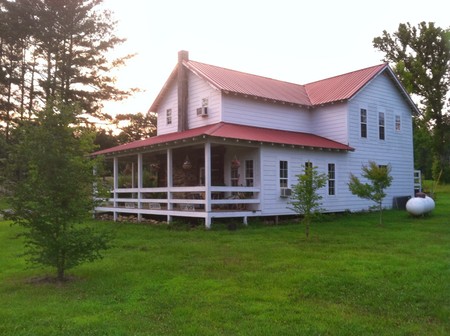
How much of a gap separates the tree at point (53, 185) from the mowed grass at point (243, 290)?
27.2 inches

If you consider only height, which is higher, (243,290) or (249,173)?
(249,173)

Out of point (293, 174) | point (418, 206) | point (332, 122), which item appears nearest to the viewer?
point (293, 174)

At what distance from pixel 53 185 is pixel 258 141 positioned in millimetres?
9486

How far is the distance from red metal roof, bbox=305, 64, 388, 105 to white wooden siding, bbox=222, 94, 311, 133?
4.06ft

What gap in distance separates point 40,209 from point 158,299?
9.55 ft

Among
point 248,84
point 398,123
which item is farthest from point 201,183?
point 398,123

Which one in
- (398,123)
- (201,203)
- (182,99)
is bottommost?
(201,203)

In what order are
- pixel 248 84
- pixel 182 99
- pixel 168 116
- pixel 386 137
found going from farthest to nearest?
pixel 386 137 → pixel 168 116 → pixel 248 84 → pixel 182 99

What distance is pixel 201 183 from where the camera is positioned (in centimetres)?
2023

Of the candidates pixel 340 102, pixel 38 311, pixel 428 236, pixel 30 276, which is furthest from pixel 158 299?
pixel 340 102

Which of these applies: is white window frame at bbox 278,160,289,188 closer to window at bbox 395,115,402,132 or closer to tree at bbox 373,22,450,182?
window at bbox 395,115,402,132

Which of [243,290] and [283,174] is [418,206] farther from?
[243,290]

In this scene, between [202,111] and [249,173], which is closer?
[249,173]

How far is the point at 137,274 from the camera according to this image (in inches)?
334
